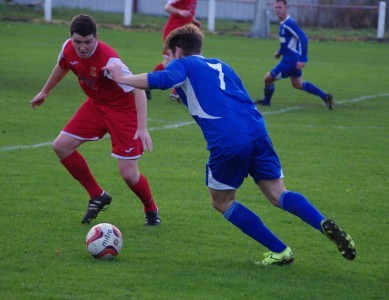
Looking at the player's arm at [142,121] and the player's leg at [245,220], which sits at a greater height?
the player's arm at [142,121]

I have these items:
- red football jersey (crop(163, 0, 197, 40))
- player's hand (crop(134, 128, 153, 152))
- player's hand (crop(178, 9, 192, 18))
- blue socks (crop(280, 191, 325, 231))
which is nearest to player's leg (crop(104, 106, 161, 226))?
player's hand (crop(134, 128, 153, 152))

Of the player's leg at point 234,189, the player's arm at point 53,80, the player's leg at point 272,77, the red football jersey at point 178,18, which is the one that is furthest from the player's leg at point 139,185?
the red football jersey at point 178,18

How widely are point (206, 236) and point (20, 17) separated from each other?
26.0m

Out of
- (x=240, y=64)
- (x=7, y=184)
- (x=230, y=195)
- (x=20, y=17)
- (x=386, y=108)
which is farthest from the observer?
(x=20, y=17)

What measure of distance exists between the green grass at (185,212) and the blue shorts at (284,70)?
0.56 m

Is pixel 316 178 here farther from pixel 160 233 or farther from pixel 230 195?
pixel 230 195

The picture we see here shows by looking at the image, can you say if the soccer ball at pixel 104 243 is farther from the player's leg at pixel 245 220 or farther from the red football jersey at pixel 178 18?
the red football jersey at pixel 178 18

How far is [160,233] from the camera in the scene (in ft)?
23.4

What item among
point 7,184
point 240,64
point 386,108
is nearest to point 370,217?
point 7,184

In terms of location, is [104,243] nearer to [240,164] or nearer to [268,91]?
[240,164]

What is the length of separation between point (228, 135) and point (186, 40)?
2.29 feet

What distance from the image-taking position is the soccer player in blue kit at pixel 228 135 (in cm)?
590

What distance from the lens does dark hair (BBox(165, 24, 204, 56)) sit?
6.00 meters

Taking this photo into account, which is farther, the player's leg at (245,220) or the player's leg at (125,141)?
the player's leg at (125,141)
